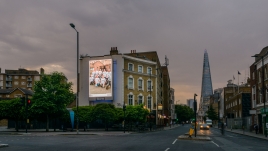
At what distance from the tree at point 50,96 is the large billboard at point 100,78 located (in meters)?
14.0

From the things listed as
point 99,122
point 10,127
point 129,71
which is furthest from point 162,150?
point 10,127

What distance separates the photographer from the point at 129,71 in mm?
71250

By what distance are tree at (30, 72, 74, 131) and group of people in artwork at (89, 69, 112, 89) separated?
45.8 feet

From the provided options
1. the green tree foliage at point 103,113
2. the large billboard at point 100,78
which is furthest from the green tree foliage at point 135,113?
the large billboard at point 100,78

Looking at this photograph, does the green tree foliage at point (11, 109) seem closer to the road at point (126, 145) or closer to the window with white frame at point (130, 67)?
the road at point (126, 145)

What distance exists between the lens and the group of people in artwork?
68.8 meters

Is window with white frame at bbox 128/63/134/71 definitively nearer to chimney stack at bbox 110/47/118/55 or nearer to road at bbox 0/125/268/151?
chimney stack at bbox 110/47/118/55

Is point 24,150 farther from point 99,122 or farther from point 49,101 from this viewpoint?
point 99,122

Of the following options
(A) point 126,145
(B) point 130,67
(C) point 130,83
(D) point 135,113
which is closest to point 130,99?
(C) point 130,83

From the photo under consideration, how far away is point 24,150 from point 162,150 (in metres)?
7.81

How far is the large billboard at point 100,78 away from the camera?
2707 inches

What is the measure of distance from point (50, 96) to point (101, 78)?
696 inches

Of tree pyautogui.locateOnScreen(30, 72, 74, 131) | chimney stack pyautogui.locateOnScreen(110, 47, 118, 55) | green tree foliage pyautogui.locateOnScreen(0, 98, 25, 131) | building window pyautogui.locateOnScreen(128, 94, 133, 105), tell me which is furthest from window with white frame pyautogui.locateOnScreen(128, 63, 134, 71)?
green tree foliage pyautogui.locateOnScreen(0, 98, 25, 131)

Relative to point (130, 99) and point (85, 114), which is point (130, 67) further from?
point (85, 114)
